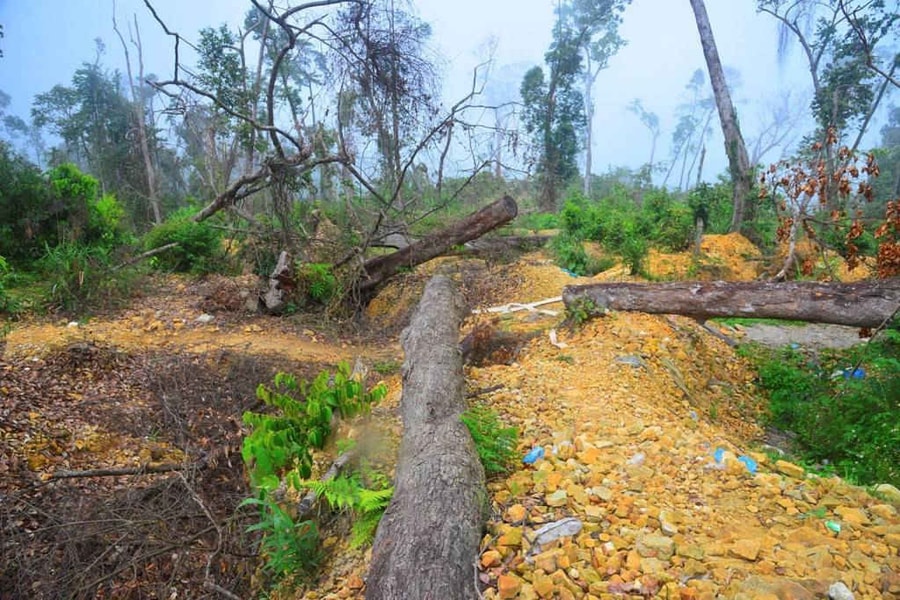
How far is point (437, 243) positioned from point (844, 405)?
14.8 feet

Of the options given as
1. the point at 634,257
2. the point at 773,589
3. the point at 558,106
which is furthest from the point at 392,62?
the point at 558,106

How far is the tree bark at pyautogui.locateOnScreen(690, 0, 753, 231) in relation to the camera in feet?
32.0

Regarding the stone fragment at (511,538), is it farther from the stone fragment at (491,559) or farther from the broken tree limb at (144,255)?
the broken tree limb at (144,255)

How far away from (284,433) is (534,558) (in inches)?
55.6

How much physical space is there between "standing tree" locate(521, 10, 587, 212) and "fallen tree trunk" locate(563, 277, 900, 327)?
16.5 metres

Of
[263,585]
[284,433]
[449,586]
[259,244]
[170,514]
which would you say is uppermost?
[259,244]

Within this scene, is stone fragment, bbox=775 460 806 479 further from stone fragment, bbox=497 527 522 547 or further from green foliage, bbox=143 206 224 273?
green foliage, bbox=143 206 224 273

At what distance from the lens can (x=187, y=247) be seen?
7938 millimetres

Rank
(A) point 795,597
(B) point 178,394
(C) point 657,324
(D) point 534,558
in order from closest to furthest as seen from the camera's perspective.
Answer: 1. (A) point 795,597
2. (D) point 534,558
3. (B) point 178,394
4. (C) point 657,324

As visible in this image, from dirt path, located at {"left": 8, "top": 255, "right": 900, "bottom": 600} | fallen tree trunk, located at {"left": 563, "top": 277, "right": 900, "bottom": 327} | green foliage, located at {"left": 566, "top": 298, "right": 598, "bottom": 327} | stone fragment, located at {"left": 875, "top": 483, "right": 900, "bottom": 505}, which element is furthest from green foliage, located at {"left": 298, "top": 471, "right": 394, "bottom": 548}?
fallen tree trunk, located at {"left": 563, "top": 277, "right": 900, "bottom": 327}

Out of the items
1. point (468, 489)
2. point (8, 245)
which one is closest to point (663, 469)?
point (468, 489)

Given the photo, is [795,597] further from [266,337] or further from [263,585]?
[266,337]

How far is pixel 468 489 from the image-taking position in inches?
74.6

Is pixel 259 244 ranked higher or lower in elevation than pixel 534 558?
higher
